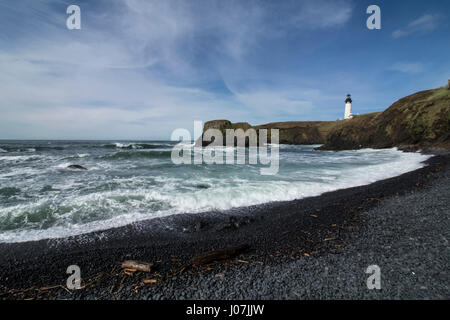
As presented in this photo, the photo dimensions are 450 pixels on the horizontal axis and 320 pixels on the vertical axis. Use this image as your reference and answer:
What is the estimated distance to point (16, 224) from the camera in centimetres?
541

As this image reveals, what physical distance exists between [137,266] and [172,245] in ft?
3.30

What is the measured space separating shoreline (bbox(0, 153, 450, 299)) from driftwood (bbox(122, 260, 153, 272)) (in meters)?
0.11

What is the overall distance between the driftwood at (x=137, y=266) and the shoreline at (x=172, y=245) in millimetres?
107

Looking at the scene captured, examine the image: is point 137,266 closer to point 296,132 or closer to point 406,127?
point 406,127

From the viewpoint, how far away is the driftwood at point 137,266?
3126 mm

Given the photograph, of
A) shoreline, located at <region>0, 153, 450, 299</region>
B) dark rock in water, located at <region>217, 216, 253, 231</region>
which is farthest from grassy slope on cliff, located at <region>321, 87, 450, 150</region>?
dark rock in water, located at <region>217, 216, 253, 231</region>

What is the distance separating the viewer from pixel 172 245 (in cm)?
412

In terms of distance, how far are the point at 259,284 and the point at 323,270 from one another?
1039mm

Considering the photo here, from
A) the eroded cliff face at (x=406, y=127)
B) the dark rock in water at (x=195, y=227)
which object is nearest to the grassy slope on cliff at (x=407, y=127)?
the eroded cliff face at (x=406, y=127)

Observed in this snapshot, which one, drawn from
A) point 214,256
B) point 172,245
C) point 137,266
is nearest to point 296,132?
point 172,245

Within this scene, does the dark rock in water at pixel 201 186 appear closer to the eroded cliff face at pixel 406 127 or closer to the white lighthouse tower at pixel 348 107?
the eroded cliff face at pixel 406 127

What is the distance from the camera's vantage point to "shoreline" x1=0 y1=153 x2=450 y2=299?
9.86 feet
